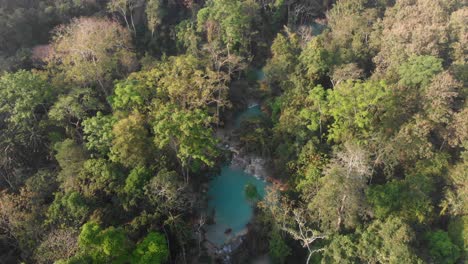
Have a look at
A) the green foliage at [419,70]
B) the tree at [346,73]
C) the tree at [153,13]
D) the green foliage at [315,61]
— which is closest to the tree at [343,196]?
the green foliage at [419,70]

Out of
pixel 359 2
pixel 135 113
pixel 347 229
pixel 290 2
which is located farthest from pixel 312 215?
pixel 290 2

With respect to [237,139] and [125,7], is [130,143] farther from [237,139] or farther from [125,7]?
[125,7]

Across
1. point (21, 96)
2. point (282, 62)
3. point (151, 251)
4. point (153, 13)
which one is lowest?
point (151, 251)

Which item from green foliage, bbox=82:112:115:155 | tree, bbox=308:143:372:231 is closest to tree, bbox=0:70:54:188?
green foliage, bbox=82:112:115:155

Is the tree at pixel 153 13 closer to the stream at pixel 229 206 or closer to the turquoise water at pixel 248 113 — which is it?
the turquoise water at pixel 248 113

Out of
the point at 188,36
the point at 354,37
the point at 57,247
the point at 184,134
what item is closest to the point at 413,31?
the point at 354,37

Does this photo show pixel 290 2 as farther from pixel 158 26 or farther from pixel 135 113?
pixel 135 113

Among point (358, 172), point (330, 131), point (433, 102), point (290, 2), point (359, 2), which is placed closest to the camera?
point (358, 172)
